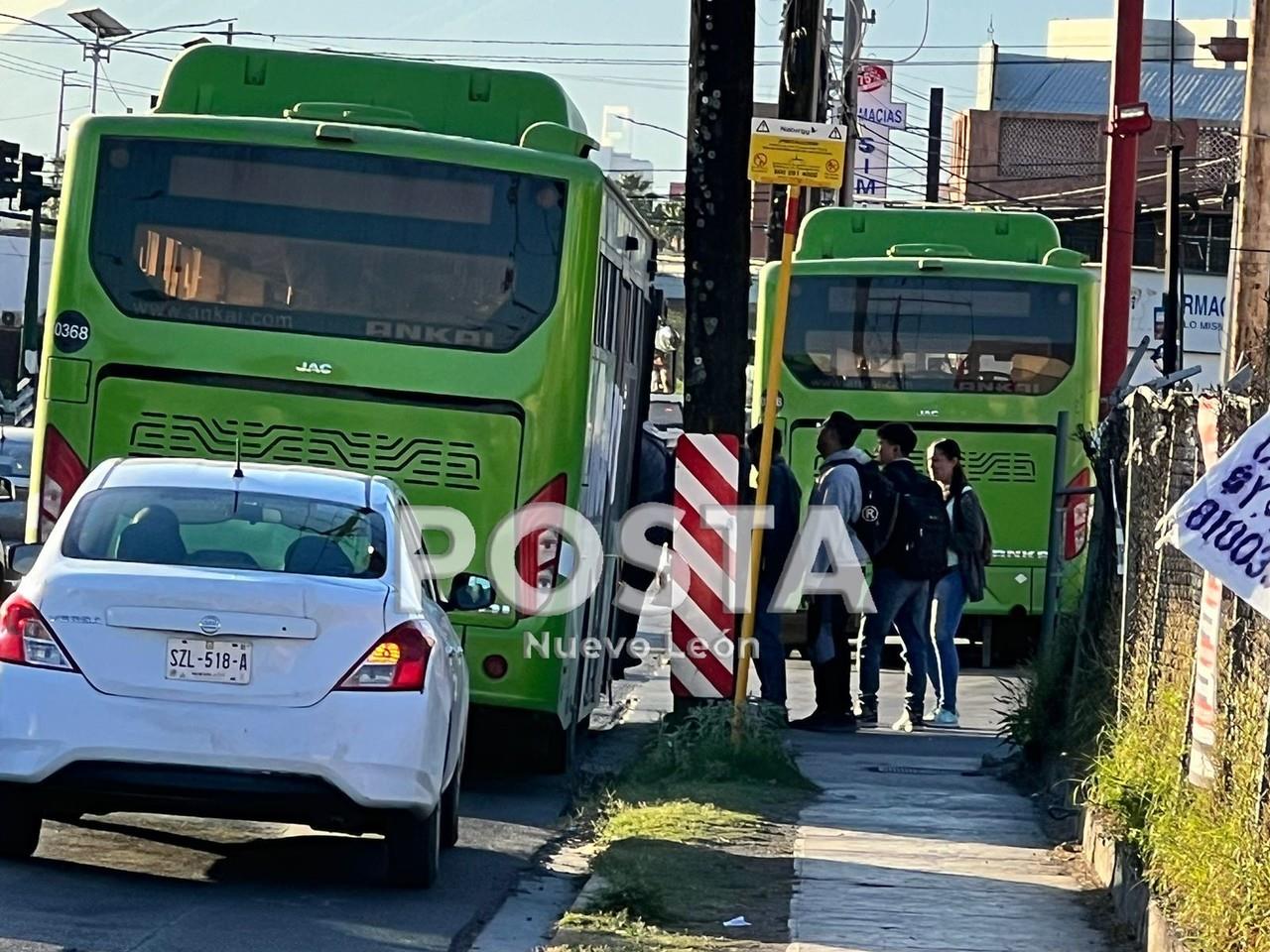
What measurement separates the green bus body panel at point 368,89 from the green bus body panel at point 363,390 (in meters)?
0.97

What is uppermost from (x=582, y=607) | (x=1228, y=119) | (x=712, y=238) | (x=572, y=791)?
(x=1228, y=119)

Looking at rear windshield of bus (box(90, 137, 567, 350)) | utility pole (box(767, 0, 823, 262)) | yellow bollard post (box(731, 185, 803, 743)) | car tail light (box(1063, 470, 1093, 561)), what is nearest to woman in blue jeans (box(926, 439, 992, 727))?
car tail light (box(1063, 470, 1093, 561))

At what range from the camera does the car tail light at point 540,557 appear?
1159 cm

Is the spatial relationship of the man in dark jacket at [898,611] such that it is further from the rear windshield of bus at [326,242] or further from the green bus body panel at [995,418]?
the rear windshield of bus at [326,242]

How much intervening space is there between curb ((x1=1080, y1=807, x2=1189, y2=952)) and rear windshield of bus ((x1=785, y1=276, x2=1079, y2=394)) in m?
10.8

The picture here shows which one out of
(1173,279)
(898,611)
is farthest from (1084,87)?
(898,611)

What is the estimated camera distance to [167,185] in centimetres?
1176

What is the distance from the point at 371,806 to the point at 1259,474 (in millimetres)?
3442

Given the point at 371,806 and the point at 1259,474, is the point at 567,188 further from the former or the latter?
the point at 1259,474

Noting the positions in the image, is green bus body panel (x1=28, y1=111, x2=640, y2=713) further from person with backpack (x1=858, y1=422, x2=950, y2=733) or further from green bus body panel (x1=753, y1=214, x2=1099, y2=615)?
green bus body panel (x1=753, y1=214, x2=1099, y2=615)

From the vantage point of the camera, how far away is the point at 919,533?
15.7m

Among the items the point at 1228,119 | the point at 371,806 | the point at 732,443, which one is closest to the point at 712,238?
the point at 732,443

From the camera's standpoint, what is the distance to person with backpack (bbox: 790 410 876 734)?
15.4m

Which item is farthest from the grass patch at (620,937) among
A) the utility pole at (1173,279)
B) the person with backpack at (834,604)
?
the utility pole at (1173,279)
